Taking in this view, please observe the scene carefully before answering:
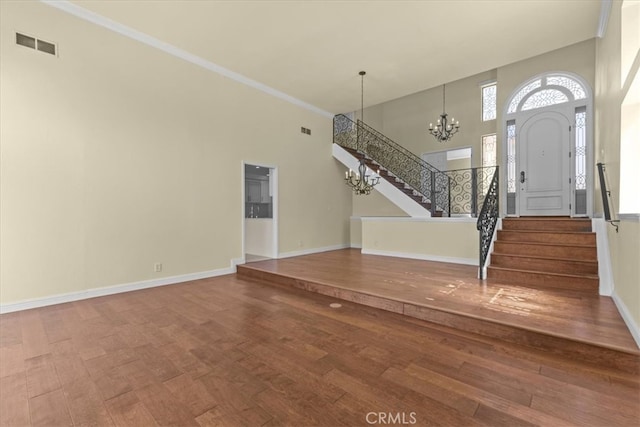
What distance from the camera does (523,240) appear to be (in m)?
5.07

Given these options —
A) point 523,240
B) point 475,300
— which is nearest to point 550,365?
point 475,300

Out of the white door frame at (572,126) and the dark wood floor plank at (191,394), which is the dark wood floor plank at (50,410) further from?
the white door frame at (572,126)

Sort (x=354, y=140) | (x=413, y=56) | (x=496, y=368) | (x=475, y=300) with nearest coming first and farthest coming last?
(x=496, y=368), (x=475, y=300), (x=413, y=56), (x=354, y=140)

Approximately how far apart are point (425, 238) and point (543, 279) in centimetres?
254

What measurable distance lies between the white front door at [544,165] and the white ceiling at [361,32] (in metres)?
1.78

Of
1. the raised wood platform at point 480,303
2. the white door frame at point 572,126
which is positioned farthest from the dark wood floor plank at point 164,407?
the white door frame at point 572,126

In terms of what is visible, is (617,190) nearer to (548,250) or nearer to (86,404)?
(548,250)

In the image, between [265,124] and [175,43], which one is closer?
[175,43]

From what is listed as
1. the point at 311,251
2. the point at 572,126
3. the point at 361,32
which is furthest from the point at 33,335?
the point at 572,126

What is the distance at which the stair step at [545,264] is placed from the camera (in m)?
4.10

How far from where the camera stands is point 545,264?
4410 millimetres

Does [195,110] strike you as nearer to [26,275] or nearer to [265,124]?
[265,124]

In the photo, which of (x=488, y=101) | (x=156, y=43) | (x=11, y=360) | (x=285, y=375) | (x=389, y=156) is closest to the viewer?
(x=285, y=375)

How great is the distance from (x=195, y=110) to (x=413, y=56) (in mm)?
4166
